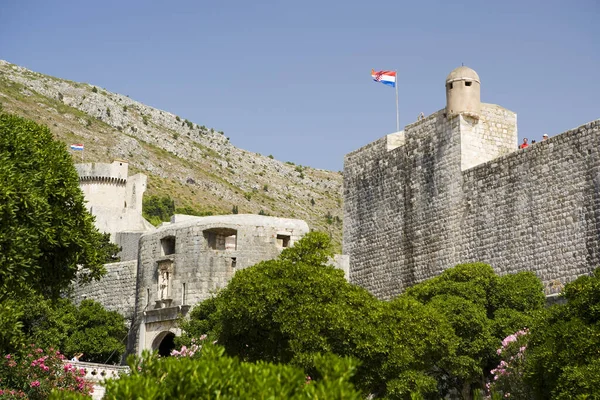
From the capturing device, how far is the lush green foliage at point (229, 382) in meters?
8.47

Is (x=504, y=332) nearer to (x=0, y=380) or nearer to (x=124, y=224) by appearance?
(x=0, y=380)

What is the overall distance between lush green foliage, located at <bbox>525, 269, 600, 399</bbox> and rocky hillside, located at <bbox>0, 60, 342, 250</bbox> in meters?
62.4

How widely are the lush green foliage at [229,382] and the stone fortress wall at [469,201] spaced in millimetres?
15003

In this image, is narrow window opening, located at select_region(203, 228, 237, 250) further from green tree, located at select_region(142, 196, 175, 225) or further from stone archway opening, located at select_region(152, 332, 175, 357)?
green tree, located at select_region(142, 196, 175, 225)

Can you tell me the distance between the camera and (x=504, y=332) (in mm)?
22500

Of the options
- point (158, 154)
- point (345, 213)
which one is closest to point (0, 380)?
point (345, 213)

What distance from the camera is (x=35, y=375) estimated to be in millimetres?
20641

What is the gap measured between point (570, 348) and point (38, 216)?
31.4 ft

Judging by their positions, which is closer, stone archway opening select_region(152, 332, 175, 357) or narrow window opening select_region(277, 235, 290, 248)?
narrow window opening select_region(277, 235, 290, 248)

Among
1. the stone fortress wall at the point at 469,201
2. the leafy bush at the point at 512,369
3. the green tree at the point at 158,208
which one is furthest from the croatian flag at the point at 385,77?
the green tree at the point at 158,208

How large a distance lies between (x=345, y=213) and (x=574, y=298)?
52.0ft

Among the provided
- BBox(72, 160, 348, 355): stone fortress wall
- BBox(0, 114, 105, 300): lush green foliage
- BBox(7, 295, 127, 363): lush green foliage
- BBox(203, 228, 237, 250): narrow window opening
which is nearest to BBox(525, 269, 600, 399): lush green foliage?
BBox(0, 114, 105, 300): lush green foliage

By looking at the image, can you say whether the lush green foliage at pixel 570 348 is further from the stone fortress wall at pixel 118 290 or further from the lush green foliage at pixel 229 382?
the stone fortress wall at pixel 118 290

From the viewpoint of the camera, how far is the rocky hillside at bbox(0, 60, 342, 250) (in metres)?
90.0
